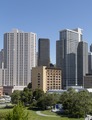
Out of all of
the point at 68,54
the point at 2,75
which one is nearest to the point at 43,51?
the point at 68,54

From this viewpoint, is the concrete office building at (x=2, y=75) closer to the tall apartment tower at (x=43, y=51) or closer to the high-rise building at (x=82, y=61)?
the tall apartment tower at (x=43, y=51)

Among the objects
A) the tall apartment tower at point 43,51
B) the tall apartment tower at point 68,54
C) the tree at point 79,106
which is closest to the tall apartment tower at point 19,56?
the tall apartment tower at point 43,51

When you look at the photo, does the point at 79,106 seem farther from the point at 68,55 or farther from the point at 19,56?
the point at 68,55

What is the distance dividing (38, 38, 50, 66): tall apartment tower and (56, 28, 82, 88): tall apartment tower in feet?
23.6

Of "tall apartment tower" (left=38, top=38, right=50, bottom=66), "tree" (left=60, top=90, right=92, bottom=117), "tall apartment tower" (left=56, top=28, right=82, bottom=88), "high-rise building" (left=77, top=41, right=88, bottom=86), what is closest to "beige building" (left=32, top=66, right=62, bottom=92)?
"tall apartment tower" (left=56, top=28, right=82, bottom=88)

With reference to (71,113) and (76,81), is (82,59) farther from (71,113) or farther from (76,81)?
(71,113)

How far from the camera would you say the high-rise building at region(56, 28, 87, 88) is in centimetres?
13912

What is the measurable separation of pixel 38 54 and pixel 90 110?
103407mm

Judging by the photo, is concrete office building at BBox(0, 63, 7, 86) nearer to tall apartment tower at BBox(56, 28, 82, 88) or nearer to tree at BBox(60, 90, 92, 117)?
tall apartment tower at BBox(56, 28, 82, 88)

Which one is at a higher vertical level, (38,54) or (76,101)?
(38,54)

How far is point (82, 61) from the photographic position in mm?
142875

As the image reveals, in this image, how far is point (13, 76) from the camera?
136 metres

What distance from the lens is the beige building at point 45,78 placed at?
294 ft

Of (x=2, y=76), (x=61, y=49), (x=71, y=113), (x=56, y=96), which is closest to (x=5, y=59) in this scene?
(x=2, y=76)
